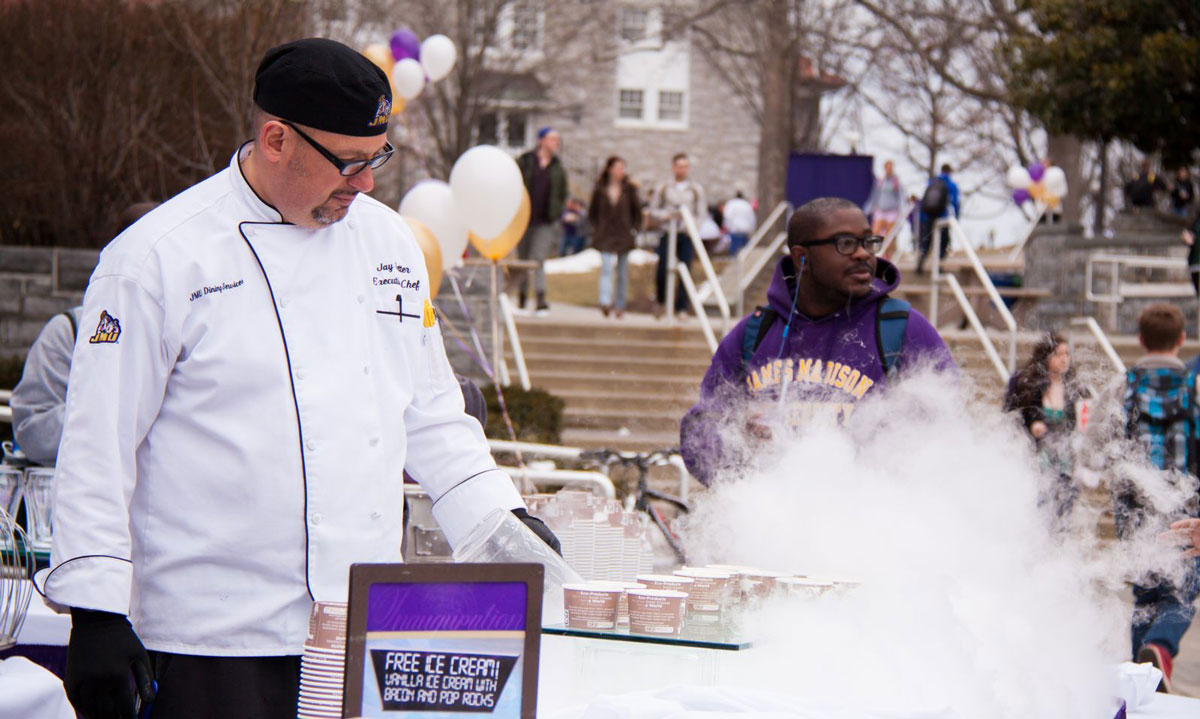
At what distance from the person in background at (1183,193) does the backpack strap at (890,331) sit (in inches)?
660

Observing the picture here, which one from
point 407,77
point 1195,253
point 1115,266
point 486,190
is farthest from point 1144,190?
point 486,190

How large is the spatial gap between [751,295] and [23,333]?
1008 cm

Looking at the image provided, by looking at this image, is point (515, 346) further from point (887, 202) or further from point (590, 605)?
point (590, 605)

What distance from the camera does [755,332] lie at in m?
4.68

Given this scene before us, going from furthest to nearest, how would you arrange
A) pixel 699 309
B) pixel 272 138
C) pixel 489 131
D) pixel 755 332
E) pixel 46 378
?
1. pixel 489 131
2. pixel 699 309
3. pixel 46 378
4. pixel 755 332
5. pixel 272 138

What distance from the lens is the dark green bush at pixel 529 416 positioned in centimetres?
1002

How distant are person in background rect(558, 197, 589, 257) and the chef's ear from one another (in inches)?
874

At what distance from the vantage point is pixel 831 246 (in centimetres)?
454

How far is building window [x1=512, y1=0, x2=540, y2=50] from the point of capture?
2609 centimetres

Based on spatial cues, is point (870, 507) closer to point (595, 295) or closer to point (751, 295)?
point (751, 295)

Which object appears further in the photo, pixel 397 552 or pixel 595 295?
pixel 595 295

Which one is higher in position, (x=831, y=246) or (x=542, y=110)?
(x=542, y=110)

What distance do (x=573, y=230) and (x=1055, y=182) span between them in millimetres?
9234

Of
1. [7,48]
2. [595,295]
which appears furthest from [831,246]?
[595,295]
